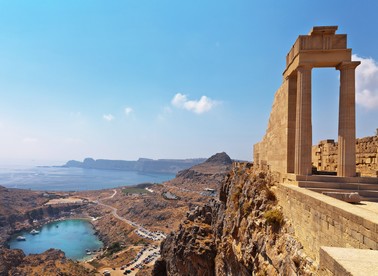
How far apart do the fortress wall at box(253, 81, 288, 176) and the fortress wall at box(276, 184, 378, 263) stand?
316 centimetres

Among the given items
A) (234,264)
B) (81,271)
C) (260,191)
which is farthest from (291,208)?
(81,271)

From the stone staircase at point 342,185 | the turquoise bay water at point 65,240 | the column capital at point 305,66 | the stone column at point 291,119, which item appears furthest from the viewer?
the turquoise bay water at point 65,240

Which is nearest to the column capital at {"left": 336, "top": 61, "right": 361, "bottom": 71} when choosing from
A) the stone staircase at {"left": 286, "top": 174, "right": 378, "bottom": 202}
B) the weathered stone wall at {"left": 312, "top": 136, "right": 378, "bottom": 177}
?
the stone staircase at {"left": 286, "top": 174, "right": 378, "bottom": 202}

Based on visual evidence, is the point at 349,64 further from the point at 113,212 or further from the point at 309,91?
the point at 113,212

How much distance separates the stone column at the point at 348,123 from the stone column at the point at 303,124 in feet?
5.30

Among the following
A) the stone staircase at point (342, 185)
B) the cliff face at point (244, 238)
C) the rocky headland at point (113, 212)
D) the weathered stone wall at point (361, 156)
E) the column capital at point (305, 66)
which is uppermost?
the column capital at point (305, 66)

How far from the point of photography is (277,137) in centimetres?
1508

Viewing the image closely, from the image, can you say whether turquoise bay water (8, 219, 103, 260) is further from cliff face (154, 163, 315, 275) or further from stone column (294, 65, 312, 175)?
stone column (294, 65, 312, 175)

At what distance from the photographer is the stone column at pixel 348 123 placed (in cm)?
1201

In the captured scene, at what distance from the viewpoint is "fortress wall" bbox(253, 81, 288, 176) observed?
13703 millimetres

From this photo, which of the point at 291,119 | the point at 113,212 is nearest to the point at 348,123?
the point at 291,119

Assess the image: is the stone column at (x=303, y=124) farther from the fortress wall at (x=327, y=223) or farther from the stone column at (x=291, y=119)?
the fortress wall at (x=327, y=223)

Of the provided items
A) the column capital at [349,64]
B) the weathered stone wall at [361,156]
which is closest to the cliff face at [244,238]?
the weathered stone wall at [361,156]

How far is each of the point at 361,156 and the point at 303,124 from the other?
7.75 meters
